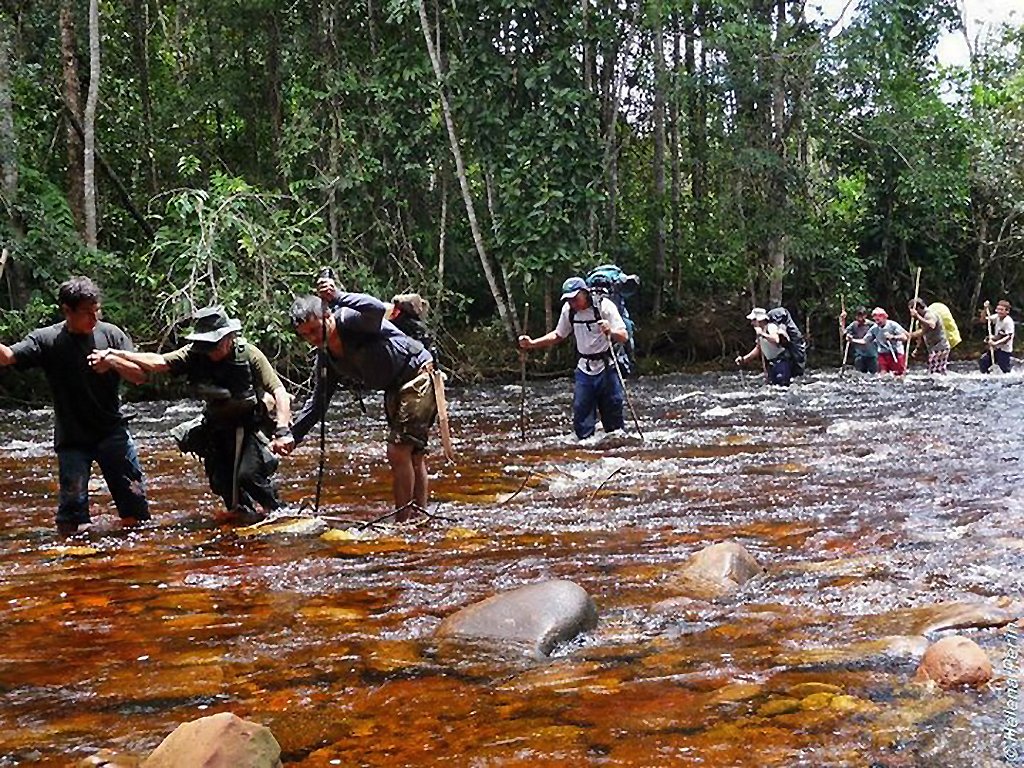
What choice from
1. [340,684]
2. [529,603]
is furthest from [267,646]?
[529,603]

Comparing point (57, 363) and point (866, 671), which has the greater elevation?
point (57, 363)

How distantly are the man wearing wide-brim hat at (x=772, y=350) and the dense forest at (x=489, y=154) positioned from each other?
17.6 ft

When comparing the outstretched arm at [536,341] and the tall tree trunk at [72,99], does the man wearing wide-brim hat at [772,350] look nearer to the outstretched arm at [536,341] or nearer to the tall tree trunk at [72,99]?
the outstretched arm at [536,341]

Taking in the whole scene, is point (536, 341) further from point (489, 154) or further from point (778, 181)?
point (778, 181)

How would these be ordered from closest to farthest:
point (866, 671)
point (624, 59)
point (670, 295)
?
point (866, 671), point (624, 59), point (670, 295)

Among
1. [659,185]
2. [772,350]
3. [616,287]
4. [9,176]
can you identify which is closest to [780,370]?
[772,350]

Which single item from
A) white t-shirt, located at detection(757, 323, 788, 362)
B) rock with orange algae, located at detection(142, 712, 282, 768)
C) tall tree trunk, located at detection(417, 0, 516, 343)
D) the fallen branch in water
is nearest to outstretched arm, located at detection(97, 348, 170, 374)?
the fallen branch in water

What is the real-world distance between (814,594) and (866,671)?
1117 millimetres

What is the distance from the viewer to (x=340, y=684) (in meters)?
3.74

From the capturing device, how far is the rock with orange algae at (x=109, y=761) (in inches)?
119

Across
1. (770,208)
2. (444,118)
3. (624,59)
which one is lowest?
(770,208)

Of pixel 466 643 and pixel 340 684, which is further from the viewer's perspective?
pixel 466 643

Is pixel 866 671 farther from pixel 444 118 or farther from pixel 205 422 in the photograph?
pixel 444 118

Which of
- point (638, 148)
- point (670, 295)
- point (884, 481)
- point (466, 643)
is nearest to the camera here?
point (466, 643)
